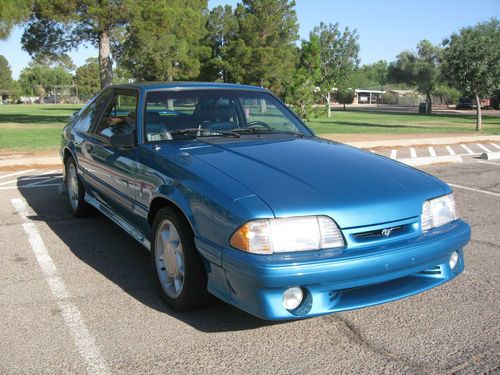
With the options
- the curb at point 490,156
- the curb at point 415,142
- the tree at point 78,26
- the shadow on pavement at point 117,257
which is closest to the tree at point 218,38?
the tree at point 78,26

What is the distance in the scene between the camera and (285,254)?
2.62 metres

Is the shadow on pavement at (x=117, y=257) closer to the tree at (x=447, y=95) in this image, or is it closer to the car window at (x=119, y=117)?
the car window at (x=119, y=117)

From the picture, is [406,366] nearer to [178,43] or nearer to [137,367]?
[137,367]

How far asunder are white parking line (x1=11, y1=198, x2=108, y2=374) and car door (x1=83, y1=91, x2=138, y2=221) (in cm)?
70

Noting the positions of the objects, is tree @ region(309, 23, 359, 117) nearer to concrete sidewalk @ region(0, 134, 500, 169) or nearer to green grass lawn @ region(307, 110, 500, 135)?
green grass lawn @ region(307, 110, 500, 135)

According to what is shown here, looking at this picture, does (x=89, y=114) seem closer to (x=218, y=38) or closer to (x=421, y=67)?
(x=218, y=38)

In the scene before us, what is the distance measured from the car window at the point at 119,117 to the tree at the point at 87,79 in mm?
114415

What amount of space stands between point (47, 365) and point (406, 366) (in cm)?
189

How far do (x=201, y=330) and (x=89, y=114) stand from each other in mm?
3153

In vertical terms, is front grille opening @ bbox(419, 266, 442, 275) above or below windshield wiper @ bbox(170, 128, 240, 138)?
below

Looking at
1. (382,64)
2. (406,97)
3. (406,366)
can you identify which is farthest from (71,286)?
(382,64)

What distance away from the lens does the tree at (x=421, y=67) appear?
188 feet

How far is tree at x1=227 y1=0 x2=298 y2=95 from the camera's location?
42.6m

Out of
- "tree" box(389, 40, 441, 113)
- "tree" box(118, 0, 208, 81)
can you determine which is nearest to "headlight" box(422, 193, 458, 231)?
"tree" box(118, 0, 208, 81)
